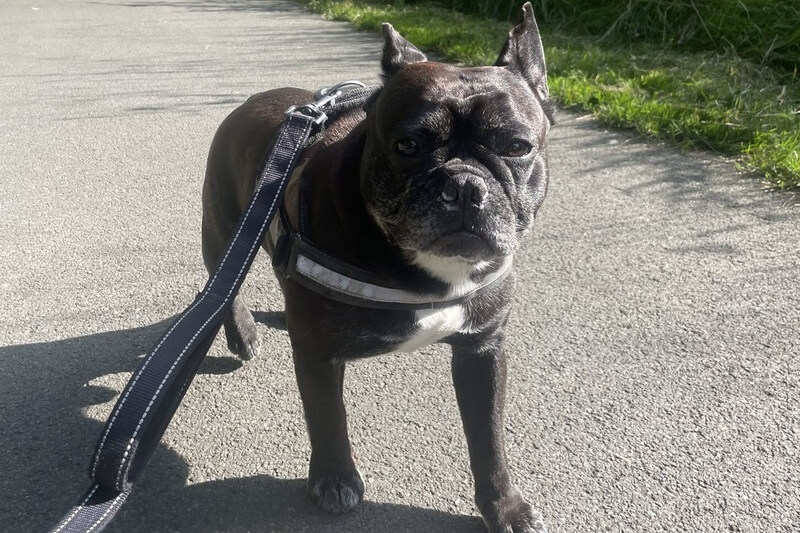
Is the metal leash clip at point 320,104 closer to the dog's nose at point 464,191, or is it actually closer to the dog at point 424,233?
the dog at point 424,233

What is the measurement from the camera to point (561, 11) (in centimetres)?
940

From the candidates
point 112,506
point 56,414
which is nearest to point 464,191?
point 112,506

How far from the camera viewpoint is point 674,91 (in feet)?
20.2

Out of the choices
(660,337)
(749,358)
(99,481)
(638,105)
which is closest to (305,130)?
→ (99,481)

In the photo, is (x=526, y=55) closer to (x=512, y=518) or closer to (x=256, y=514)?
(x=512, y=518)

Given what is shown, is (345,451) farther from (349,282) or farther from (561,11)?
(561,11)

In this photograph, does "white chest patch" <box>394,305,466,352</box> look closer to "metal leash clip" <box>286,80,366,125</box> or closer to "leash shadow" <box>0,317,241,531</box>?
"metal leash clip" <box>286,80,366,125</box>

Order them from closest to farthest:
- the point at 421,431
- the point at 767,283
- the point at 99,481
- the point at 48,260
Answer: the point at 99,481
the point at 421,431
the point at 767,283
the point at 48,260

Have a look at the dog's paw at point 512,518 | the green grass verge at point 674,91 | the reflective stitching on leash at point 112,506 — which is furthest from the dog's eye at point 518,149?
the green grass verge at point 674,91

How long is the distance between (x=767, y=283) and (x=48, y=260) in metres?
3.64

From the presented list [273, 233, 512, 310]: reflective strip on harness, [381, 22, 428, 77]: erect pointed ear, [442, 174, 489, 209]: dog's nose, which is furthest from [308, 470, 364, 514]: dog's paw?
[381, 22, 428, 77]: erect pointed ear

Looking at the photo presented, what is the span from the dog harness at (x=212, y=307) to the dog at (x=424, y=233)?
0.04 ft

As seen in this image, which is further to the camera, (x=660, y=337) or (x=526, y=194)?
(x=660, y=337)

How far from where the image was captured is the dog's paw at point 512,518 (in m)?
2.19
